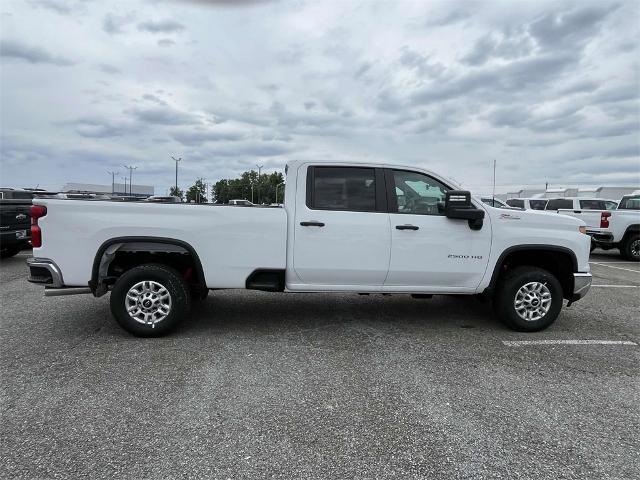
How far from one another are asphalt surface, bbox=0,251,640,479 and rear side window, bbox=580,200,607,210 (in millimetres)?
10235

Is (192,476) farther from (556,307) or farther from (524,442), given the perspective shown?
(556,307)

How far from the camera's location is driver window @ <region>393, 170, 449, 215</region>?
505 cm

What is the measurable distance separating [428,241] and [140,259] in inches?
128

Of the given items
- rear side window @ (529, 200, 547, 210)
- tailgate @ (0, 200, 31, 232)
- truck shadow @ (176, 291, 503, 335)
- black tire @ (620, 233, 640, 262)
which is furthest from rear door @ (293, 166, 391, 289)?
rear side window @ (529, 200, 547, 210)

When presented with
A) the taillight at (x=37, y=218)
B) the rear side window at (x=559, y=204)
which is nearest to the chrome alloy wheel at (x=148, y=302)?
the taillight at (x=37, y=218)

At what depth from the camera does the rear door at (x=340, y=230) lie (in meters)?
4.85

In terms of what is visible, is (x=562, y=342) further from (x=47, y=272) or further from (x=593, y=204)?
(x=593, y=204)

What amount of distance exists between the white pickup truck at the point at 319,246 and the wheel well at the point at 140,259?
0.01 metres

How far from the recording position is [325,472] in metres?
2.58

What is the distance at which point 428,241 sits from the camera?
4.98 m

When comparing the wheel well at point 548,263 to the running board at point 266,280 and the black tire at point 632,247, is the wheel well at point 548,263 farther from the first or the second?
the black tire at point 632,247

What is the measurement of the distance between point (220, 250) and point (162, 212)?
72 centimetres

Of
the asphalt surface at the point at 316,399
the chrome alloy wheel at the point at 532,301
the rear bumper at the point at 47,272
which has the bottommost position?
the asphalt surface at the point at 316,399

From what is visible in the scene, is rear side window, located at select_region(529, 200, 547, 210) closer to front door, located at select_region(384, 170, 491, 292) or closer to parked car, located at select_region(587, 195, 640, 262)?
parked car, located at select_region(587, 195, 640, 262)
